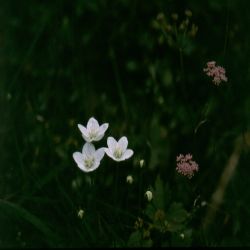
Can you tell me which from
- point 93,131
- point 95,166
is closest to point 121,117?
point 93,131

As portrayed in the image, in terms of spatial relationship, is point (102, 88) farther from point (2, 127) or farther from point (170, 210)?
point (170, 210)

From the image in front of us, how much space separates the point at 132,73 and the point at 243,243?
107 centimetres

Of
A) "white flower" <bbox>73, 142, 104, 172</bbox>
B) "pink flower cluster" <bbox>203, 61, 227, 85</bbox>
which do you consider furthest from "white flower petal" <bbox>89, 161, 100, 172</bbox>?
"pink flower cluster" <bbox>203, 61, 227, 85</bbox>

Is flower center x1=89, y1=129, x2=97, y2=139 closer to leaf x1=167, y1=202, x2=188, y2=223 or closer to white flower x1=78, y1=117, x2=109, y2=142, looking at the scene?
white flower x1=78, y1=117, x2=109, y2=142

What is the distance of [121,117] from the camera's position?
2389mm

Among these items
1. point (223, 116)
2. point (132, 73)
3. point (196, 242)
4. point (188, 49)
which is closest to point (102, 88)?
point (132, 73)

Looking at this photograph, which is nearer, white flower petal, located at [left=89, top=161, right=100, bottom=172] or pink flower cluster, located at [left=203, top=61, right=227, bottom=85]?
white flower petal, located at [left=89, top=161, right=100, bottom=172]

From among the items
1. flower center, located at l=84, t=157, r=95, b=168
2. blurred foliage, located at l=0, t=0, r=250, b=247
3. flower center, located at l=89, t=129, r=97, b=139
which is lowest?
blurred foliage, located at l=0, t=0, r=250, b=247

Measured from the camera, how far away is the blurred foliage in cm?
177

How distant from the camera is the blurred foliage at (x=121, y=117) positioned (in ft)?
5.81

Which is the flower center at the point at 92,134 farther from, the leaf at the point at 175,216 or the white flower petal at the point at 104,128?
the leaf at the point at 175,216

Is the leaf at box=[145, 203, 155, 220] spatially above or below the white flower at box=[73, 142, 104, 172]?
below

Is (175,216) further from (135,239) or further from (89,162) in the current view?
(89,162)

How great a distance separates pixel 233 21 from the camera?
102 inches
